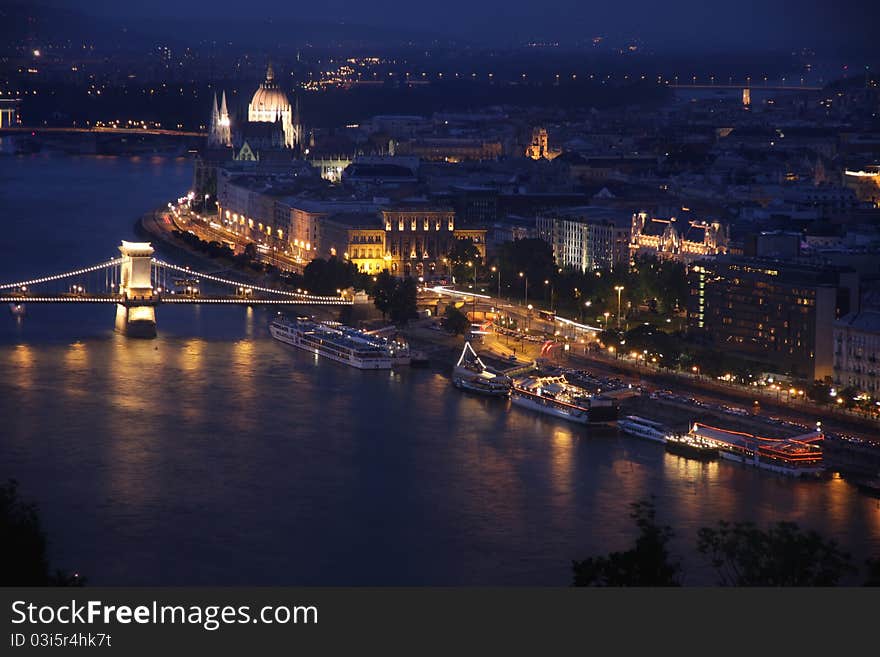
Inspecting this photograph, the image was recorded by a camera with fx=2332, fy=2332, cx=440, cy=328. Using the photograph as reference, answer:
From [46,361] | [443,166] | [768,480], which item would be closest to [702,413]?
[768,480]

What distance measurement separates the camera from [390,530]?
6.78 meters

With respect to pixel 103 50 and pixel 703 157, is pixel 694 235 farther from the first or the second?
pixel 103 50

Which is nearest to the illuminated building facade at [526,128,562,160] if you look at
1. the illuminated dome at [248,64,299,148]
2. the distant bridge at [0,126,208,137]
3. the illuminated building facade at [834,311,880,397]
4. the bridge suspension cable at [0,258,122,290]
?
the illuminated dome at [248,64,299,148]

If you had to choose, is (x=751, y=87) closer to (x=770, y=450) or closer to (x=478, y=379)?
(x=478, y=379)

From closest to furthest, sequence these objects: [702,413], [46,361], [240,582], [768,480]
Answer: [240,582] < [768,480] < [702,413] < [46,361]

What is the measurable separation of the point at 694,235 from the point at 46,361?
163 inches

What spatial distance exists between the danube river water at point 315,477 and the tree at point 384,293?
3.57 feet

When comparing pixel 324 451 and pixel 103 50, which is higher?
pixel 103 50

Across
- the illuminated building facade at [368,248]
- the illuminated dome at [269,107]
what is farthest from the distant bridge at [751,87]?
the illuminated building facade at [368,248]

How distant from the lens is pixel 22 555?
5133 mm

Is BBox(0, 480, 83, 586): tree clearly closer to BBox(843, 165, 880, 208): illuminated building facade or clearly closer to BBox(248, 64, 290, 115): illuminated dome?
BBox(843, 165, 880, 208): illuminated building facade

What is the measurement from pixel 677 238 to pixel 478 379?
3.39 m

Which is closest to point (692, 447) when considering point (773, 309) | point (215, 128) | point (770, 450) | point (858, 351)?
point (770, 450)

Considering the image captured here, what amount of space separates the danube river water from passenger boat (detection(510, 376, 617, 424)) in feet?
0.43
